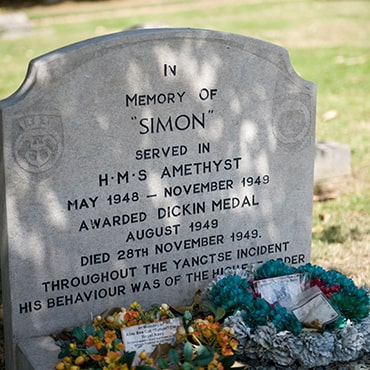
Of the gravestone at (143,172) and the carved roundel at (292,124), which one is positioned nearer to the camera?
the gravestone at (143,172)

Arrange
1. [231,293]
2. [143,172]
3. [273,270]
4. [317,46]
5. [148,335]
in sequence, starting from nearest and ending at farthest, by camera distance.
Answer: [148,335], [231,293], [143,172], [273,270], [317,46]

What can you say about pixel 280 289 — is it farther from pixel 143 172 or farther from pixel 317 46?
pixel 317 46

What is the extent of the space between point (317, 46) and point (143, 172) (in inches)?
389

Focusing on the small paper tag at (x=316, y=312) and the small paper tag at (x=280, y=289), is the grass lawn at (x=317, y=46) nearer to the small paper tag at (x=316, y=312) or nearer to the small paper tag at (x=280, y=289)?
the small paper tag at (x=280, y=289)

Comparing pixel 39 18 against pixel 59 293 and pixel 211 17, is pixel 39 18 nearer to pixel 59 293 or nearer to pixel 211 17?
pixel 211 17

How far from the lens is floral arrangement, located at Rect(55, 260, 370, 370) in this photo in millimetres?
3285

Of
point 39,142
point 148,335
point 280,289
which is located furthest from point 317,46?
point 148,335

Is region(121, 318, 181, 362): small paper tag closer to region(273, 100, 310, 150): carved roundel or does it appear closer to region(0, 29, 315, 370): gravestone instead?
region(0, 29, 315, 370): gravestone

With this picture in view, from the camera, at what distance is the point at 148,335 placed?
138 inches

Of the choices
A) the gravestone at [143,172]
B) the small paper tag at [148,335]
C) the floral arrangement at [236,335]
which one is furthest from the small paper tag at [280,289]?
the small paper tag at [148,335]

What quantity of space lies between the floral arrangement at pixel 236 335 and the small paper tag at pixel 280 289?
0.04m

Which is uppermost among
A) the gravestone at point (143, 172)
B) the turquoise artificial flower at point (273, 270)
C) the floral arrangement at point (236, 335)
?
the gravestone at point (143, 172)

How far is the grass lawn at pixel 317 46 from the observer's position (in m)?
5.86

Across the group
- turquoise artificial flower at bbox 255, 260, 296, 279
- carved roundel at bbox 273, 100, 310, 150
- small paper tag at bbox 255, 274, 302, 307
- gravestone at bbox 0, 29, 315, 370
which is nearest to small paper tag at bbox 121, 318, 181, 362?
gravestone at bbox 0, 29, 315, 370
